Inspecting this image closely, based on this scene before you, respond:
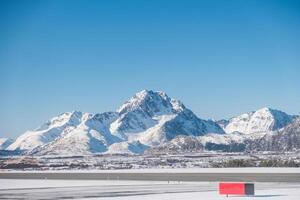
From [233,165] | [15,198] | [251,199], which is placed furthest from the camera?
[233,165]

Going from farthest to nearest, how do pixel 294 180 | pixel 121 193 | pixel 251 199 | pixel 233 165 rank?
pixel 233 165, pixel 294 180, pixel 121 193, pixel 251 199

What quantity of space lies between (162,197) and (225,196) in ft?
16.0

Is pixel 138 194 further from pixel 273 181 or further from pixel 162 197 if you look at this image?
pixel 273 181

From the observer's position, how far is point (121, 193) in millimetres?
49469

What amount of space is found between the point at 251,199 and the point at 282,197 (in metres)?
2.28

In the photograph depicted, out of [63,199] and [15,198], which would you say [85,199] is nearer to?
[63,199]

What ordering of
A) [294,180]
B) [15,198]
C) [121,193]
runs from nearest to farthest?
1. [15,198]
2. [121,193]
3. [294,180]

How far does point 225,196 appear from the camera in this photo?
4472 cm

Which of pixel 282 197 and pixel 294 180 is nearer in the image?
pixel 282 197

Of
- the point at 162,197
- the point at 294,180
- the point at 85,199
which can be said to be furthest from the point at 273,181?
the point at 85,199

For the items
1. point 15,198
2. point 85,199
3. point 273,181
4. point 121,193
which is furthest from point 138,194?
point 273,181

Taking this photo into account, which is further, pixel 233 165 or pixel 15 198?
pixel 233 165

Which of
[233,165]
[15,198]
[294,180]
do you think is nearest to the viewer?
[15,198]

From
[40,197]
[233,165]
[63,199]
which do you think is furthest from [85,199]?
[233,165]
